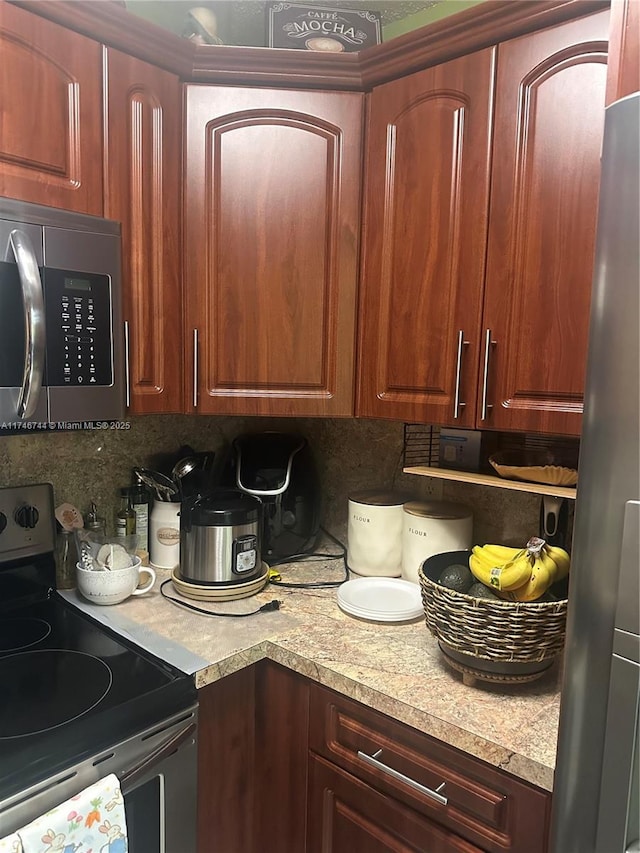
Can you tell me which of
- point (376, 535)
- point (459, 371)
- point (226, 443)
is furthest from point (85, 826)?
point (226, 443)

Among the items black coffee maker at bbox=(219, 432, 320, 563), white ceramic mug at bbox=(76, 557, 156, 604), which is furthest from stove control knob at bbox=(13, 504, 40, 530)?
black coffee maker at bbox=(219, 432, 320, 563)

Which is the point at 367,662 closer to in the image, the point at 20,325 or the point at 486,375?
the point at 486,375

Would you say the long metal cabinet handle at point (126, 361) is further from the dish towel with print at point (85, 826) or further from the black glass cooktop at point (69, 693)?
the dish towel with print at point (85, 826)

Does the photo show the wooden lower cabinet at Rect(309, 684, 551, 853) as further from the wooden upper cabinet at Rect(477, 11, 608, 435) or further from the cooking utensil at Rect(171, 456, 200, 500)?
the cooking utensil at Rect(171, 456, 200, 500)

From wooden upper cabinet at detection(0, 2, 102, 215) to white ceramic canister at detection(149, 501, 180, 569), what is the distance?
76cm

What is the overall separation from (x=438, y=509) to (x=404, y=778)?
66cm

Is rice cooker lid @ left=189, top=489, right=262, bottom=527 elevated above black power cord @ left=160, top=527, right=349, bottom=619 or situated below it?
above

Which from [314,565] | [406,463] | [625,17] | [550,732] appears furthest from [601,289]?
[314,565]

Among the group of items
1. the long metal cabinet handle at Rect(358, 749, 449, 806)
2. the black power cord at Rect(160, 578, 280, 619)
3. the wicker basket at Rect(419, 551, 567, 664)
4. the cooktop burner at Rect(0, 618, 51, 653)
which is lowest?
Answer: the long metal cabinet handle at Rect(358, 749, 449, 806)

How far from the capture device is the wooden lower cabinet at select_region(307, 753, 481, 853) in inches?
41.5

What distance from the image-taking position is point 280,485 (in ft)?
5.50

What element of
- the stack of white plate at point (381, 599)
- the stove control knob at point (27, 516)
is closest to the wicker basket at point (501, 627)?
the stack of white plate at point (381, 599)

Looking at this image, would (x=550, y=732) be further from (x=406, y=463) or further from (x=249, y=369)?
(x=249, y=369)

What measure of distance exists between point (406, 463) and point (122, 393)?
0.80m
